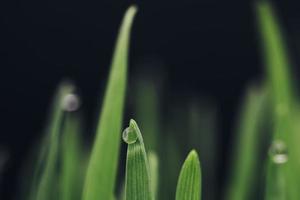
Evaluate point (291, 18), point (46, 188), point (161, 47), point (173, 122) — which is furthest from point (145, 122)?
point (291, 18)

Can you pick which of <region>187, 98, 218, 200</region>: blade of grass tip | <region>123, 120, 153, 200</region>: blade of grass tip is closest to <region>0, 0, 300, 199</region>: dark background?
<region>187, 98, 218, 200</region>: blade of grass tip

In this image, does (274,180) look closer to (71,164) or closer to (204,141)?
(71,164)

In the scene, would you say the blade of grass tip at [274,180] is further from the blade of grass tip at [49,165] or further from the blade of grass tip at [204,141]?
the blade of grass tip at [204,141]

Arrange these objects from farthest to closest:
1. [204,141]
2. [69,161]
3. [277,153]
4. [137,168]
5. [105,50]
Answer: [105,50]
[204,141]
[69,161]
[277,153]
[137,168]

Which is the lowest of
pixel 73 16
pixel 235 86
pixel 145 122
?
pixel 145 122

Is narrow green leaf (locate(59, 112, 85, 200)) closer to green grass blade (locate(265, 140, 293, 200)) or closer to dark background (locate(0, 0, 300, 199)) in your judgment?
green grass blade (locate(265, 140, 293, 200))

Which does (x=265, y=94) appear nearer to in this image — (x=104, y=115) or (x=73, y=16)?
(x=104, y=115)

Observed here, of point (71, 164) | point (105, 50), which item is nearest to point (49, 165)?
point (71, 164)
